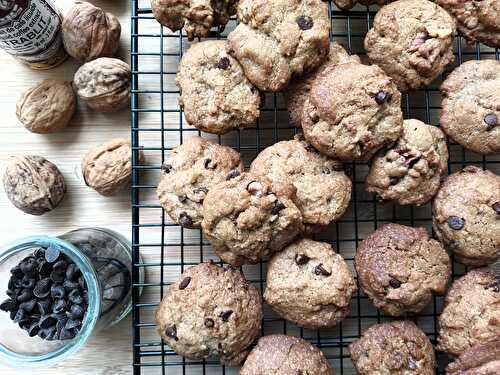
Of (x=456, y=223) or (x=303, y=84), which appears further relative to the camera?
(x=303, y=84)

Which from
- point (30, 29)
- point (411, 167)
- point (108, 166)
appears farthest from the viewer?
point (108, 166)

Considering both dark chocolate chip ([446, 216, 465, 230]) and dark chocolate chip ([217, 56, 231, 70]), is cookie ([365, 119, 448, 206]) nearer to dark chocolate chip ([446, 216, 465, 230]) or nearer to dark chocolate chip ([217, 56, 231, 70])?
dark chocolate chip ([446, 216, 465, 230])

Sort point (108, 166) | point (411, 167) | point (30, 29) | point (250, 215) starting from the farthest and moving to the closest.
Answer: point (108, 166), point (30, 29), point (411, 167), point (250, 215)

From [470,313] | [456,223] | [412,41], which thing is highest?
[412,41]

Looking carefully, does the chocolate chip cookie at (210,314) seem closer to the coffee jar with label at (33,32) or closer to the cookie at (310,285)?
the cookie at (310,285)

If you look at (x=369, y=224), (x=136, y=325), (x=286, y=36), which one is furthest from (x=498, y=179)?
(x=136, y=325)

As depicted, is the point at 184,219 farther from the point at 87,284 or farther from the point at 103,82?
the point at 103,82

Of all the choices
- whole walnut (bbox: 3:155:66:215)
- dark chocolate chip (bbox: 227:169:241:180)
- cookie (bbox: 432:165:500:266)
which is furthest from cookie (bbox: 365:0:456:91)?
whole walnut (bbox: 3:155:66:215)

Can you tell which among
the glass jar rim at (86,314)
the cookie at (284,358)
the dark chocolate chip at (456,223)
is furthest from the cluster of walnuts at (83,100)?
the dark chocolate chip at (456,223)

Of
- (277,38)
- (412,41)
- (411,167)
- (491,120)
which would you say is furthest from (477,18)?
(277,38)
